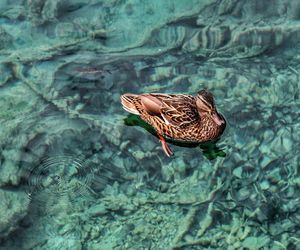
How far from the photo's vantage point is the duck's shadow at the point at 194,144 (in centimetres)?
676

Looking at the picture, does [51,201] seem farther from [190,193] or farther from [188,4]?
[188,4]

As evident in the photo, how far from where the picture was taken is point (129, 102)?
22.7 ft

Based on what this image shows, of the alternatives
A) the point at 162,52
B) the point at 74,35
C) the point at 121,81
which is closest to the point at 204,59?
the point at 162,52

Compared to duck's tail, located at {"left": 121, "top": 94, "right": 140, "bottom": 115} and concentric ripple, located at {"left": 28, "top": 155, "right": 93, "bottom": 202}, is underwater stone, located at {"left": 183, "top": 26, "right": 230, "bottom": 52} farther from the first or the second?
concentric ripple, located at {"left": 28, "top": 155, "right": 93, "bottom": 202}

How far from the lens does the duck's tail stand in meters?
6.91

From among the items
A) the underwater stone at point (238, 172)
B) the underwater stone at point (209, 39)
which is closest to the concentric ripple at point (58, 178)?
the underwater stone at point (238, 172)

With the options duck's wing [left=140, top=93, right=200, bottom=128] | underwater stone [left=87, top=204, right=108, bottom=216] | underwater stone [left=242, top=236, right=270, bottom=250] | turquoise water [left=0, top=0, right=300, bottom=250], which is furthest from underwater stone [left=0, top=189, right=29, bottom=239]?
underwater stone [left=242, top=236, right=270, bottom=250]

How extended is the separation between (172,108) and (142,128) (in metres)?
0.42

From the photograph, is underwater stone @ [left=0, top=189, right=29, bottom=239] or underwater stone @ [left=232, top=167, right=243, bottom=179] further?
underwater stone @ [left=232, top=167, right=243, bottom=179]

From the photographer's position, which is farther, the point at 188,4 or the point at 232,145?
the point at 188,4

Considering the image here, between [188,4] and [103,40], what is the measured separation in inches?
44.7

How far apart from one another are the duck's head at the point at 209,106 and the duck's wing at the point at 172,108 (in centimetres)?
15

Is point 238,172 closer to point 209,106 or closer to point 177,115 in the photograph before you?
point 209,106

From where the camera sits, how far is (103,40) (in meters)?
7.88
